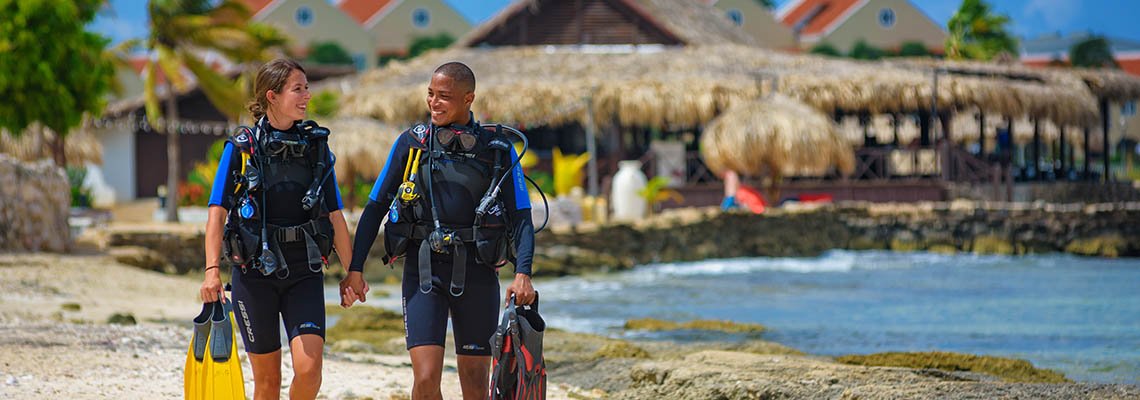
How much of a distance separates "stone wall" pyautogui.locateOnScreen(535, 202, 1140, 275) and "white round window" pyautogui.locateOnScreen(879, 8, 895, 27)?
36.6 m

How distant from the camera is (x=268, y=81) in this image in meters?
4.53

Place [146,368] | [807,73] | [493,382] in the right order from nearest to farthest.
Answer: [493,382]
[146,368]
[807,73]

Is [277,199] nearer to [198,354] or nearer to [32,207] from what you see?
[198,354]

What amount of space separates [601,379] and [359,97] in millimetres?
19949

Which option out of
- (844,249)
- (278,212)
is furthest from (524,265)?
(844,249)

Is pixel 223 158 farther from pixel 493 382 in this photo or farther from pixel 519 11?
pixel 519 11

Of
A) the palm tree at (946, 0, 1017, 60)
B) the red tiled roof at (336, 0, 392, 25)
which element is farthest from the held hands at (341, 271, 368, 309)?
the red tiled roof at (336, 0, 392, 25)

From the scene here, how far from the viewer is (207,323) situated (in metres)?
4.45

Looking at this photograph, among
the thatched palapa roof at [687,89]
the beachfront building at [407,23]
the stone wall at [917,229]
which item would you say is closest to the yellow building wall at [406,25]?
the beachfront building at [407,23]

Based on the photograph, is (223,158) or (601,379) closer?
(223,158)

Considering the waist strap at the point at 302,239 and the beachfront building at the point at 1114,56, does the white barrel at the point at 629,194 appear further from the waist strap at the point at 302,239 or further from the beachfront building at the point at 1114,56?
the beachfront building at the point at 1114,56

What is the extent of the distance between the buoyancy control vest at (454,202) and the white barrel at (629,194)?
1764 cm

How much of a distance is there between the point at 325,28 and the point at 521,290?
54.0m

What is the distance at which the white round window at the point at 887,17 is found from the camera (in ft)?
197
